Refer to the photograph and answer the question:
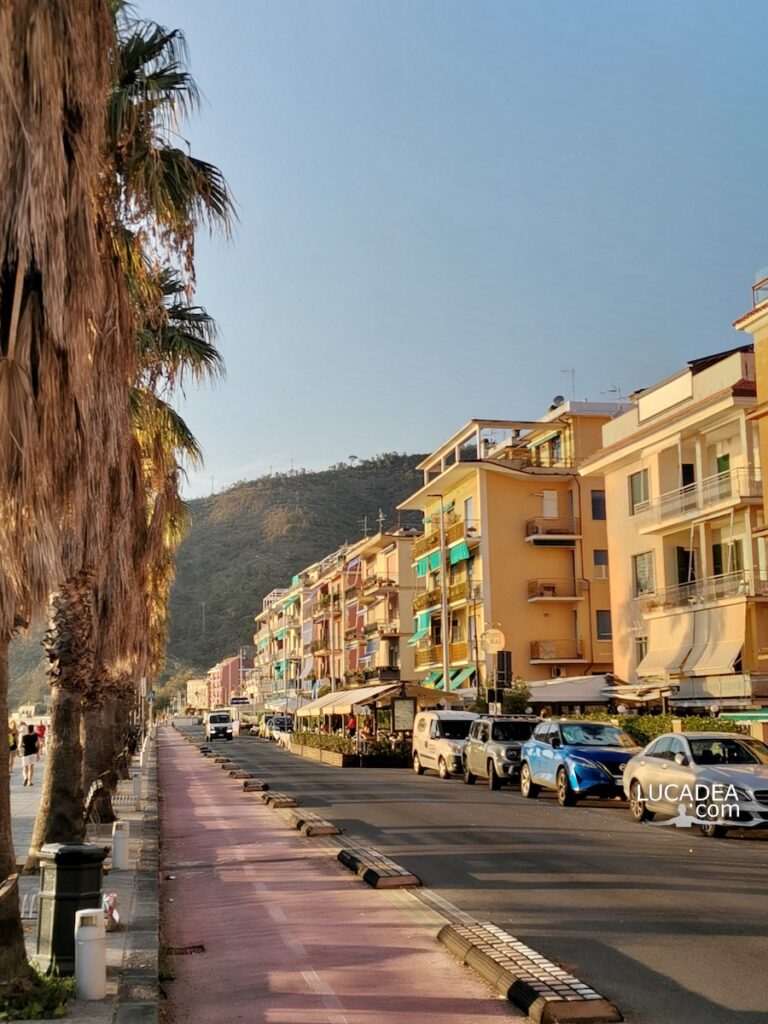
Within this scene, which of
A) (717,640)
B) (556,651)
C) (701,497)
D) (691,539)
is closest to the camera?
(717,640)

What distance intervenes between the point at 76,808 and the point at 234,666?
173 m

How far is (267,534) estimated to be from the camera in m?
177

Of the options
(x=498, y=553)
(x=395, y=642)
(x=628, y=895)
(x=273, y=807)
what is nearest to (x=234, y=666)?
(x=395, y=642)

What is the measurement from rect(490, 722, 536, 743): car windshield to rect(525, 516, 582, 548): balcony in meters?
30.3

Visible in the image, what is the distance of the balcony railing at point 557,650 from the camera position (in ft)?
192

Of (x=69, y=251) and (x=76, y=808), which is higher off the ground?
(x=69, y=251)

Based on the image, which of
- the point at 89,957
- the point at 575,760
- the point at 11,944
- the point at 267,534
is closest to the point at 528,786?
the point at 575,760

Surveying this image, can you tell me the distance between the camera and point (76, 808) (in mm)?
14695

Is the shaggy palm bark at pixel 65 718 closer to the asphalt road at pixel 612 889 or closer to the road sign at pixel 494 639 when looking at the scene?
the asphalt road at pixel 612 889

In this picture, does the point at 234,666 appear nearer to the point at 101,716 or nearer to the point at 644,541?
the point at 644,541

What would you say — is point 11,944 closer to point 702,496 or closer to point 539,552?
point 702,496

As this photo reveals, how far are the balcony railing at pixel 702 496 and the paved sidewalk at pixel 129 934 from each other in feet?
74.9

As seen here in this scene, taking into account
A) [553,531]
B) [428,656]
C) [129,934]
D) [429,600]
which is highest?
[553,531]

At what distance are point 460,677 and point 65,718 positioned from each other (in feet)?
157
